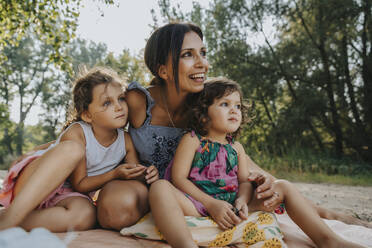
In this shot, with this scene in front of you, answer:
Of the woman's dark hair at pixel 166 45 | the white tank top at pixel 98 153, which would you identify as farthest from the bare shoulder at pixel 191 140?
the white tank top at pixel 98 153

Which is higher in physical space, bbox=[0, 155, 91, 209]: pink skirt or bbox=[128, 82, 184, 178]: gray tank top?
bbox=[128, 82, 184, 178]: gray tank top

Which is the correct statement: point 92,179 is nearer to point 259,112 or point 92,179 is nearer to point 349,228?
point 349,228

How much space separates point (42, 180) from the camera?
154 cm

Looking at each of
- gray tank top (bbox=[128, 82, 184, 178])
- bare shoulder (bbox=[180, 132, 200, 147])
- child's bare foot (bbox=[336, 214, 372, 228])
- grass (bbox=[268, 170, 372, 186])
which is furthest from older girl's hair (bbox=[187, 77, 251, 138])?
grass (bbox=[268, 170, 372, 186])

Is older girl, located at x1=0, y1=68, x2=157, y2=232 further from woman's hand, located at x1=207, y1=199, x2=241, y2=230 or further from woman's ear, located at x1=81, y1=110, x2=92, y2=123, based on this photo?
woman's hand, located at x1=207, y1=199, x2=241, y2=230

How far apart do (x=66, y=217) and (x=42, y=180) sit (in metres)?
0.29

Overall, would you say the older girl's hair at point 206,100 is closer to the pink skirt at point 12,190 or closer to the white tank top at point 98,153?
the white tank top at point 98,153

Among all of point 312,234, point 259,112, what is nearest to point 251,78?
point 259,112

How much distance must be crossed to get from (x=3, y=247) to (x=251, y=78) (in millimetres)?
8244

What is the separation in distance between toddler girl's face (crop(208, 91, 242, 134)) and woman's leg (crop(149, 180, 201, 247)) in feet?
1.78

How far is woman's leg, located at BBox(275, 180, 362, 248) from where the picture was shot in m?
1.57

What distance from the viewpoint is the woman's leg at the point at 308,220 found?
5.16 feet

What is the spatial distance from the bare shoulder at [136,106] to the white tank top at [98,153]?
0.18 metres

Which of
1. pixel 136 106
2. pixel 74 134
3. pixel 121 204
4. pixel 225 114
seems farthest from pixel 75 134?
pixel 225 114
